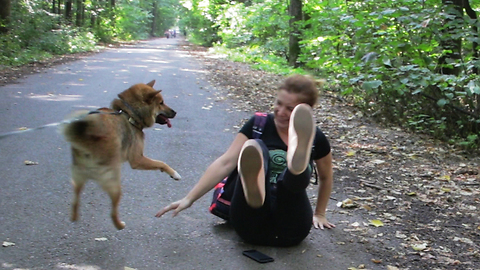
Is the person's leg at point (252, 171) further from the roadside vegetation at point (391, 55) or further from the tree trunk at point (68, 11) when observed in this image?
the tree trunk at point (68, 11)

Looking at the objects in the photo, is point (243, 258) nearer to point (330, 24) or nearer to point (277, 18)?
point (330, 24)

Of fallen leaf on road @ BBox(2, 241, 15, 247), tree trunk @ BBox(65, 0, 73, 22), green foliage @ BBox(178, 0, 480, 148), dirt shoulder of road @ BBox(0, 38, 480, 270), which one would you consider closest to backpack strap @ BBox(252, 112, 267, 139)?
dirt shoulder of road @ BBox(0, 38, 480, 270)

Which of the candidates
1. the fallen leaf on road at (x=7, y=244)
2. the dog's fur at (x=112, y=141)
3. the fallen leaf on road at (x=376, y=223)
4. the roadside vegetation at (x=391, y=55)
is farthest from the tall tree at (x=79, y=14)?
the fallen leaf on road at (x=376, y=223)

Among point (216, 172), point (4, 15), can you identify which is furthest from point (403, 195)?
point (4, 15)

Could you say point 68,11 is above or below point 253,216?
above

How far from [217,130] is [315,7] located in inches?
360

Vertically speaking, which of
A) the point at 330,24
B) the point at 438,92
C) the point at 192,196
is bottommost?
the point at 192,196

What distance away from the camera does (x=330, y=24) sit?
12.8 m

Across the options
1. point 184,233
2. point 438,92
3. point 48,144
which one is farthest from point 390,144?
point 48,144

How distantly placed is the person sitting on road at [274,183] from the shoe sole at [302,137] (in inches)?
6.1

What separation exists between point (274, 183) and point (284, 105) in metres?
0.66

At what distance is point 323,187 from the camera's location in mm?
4250

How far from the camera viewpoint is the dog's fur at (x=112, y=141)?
3688 mm

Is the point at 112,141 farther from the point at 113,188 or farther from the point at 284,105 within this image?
the point at 284,105
